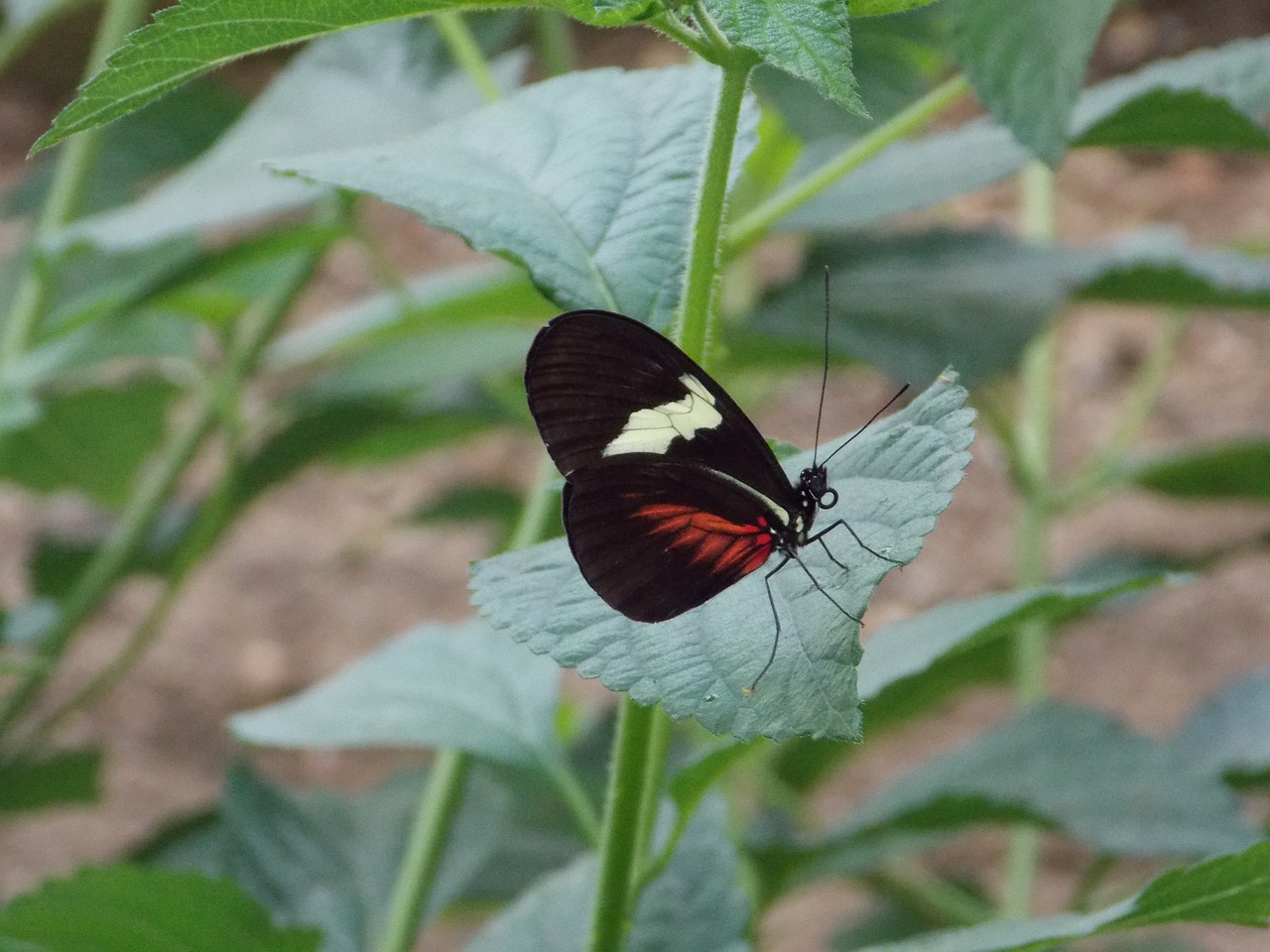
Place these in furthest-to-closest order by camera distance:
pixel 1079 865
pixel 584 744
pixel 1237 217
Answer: pixel 1237 217 → pixel 1079 865 → pixel 584 744

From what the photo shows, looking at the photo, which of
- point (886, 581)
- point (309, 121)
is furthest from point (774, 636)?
point (886, 581)

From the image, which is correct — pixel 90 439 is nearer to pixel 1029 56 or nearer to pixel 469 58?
pixel 469 58

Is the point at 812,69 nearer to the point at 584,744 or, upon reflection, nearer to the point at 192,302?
the point at 192,302

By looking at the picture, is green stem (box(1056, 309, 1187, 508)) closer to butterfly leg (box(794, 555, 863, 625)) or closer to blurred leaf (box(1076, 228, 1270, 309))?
blurred leaf (box(1076, 228, 1270, 309))

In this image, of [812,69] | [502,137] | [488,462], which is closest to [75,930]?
[502,137]

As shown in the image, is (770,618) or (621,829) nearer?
(770,618)
